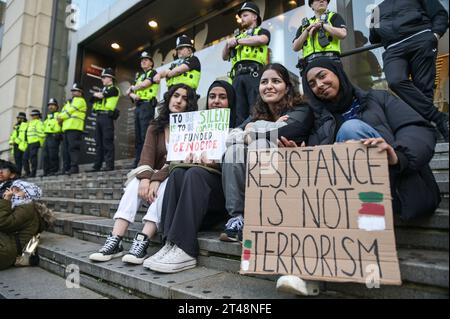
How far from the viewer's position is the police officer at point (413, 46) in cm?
281

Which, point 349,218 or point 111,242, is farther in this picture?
point 111,242

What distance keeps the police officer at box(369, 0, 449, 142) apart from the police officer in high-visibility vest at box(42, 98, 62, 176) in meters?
7.70

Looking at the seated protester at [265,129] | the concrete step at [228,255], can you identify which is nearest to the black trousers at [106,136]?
the concrete step at [228,255]

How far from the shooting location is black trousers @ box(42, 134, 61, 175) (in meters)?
8.47

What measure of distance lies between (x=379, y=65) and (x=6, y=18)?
49.1 feet

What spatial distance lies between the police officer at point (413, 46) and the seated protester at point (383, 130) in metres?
1.03

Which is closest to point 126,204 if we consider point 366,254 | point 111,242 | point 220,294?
point 111,242

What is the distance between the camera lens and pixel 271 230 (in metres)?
1.69

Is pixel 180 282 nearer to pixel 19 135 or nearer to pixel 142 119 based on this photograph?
pixel 142 119

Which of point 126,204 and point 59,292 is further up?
point 126,204

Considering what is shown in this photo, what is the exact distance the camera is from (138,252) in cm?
236

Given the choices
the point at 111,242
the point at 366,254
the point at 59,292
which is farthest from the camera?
the point at 111,242

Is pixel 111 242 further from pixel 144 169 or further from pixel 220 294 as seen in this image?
pixel 220 294

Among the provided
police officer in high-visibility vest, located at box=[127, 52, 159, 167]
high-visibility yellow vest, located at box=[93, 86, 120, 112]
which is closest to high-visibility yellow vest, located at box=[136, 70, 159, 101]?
police officer in high-visibility vest, located at box=[127, 52, 159, 167]
